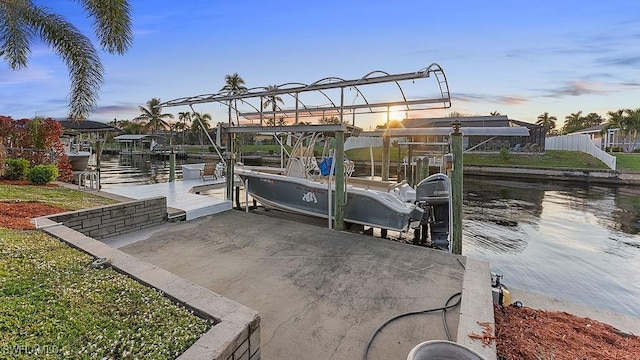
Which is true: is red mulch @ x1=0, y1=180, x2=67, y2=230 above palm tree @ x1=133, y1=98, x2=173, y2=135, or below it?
below

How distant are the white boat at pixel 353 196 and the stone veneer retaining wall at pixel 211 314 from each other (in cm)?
430

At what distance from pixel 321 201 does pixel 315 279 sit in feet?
12.2

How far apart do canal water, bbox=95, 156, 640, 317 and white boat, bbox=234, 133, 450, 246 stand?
158 cm

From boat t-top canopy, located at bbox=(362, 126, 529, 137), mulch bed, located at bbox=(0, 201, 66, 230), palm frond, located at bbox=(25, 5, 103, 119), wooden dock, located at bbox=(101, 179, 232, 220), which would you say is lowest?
wooden dock, located at bbox=(101, 179, 232, 220)

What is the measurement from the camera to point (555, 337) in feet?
9.96

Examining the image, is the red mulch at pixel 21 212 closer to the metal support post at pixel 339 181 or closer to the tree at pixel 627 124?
the metal support post at pixel 339 181

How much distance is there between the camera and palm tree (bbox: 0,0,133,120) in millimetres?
6398

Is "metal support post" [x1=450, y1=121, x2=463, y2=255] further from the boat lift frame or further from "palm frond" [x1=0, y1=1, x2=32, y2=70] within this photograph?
"palm frond" [x1=0, y1=1, x2=32, y2=70]

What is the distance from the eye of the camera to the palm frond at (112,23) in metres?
6.30

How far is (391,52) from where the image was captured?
1177 cm

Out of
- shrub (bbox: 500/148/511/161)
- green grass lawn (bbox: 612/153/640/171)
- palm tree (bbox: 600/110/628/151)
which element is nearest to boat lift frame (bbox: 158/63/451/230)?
green grass lawn (bbox: 612/153/640/171)

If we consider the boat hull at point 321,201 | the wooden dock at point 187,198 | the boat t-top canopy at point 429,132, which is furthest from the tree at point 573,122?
the wooden dock at point 187,198

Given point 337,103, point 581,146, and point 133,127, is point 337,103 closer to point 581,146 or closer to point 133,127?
point 581,146

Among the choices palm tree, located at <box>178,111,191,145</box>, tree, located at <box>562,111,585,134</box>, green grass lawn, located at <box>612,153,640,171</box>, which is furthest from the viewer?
tree, located at <box>562,111,585,134</box>
